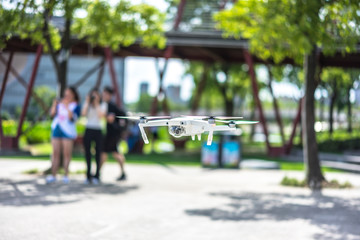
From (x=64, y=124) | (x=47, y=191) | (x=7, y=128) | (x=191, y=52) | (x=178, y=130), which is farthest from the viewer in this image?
(x=7, y=128)

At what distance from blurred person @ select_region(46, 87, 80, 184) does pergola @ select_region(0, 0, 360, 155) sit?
27.8 feet

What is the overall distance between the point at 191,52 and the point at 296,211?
641 inches

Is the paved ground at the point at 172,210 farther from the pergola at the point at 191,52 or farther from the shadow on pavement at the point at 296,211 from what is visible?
the pergola at the point at 191,52

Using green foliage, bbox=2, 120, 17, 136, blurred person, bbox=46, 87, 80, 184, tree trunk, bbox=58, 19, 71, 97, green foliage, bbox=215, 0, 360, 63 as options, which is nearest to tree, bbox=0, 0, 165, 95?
tree trunk, bbox=58, 19, 71, 97

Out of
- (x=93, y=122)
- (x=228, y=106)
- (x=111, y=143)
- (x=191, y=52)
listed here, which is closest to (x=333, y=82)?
(x=228, y=106)

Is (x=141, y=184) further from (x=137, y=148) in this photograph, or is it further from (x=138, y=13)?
(x=137, y=148)

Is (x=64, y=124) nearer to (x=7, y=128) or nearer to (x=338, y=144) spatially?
(x=7, y=128)

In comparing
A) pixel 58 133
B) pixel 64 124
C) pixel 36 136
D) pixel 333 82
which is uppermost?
pixel 333 82

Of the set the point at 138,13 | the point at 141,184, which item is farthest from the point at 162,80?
the point at 141,184

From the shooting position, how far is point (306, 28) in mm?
9656

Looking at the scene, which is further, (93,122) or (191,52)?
(191,52)

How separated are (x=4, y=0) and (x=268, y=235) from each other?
18.2 ft

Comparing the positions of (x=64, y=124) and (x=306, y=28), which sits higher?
(x=306, y=28)

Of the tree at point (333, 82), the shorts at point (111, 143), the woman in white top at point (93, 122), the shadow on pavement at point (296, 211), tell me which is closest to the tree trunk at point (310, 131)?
the shadow on pavement at point (296, 211)
